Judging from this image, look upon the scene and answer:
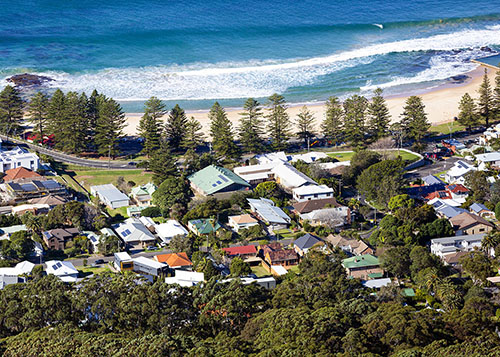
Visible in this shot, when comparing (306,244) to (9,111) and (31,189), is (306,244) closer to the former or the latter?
(31,189)

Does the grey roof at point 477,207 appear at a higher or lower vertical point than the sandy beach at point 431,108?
lower

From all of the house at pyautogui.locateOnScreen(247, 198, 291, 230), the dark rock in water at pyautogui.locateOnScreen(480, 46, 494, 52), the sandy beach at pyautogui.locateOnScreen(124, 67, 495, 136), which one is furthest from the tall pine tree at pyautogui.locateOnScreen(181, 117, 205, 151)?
the dark rock in water at pyautogui.locateOnScreen(480, 46, 494, 52)

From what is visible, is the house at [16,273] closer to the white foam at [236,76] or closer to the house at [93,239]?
the house at [93,239]

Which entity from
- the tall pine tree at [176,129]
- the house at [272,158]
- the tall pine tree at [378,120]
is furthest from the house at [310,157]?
the tall pine tree at [176,129]

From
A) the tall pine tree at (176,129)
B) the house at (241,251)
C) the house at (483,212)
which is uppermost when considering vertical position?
the tall pine tree at (176,129)

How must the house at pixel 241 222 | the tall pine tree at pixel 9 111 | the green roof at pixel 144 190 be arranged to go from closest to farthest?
1. the house at pixel 241 222
2. the green roof at pixel 144 190
3. the tall pine tree at pixel 9 111

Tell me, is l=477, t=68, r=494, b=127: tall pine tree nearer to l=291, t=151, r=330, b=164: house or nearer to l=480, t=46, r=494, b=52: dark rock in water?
l=291, t=151, r=330, b=164: house

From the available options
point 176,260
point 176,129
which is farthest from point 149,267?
point 176,129
